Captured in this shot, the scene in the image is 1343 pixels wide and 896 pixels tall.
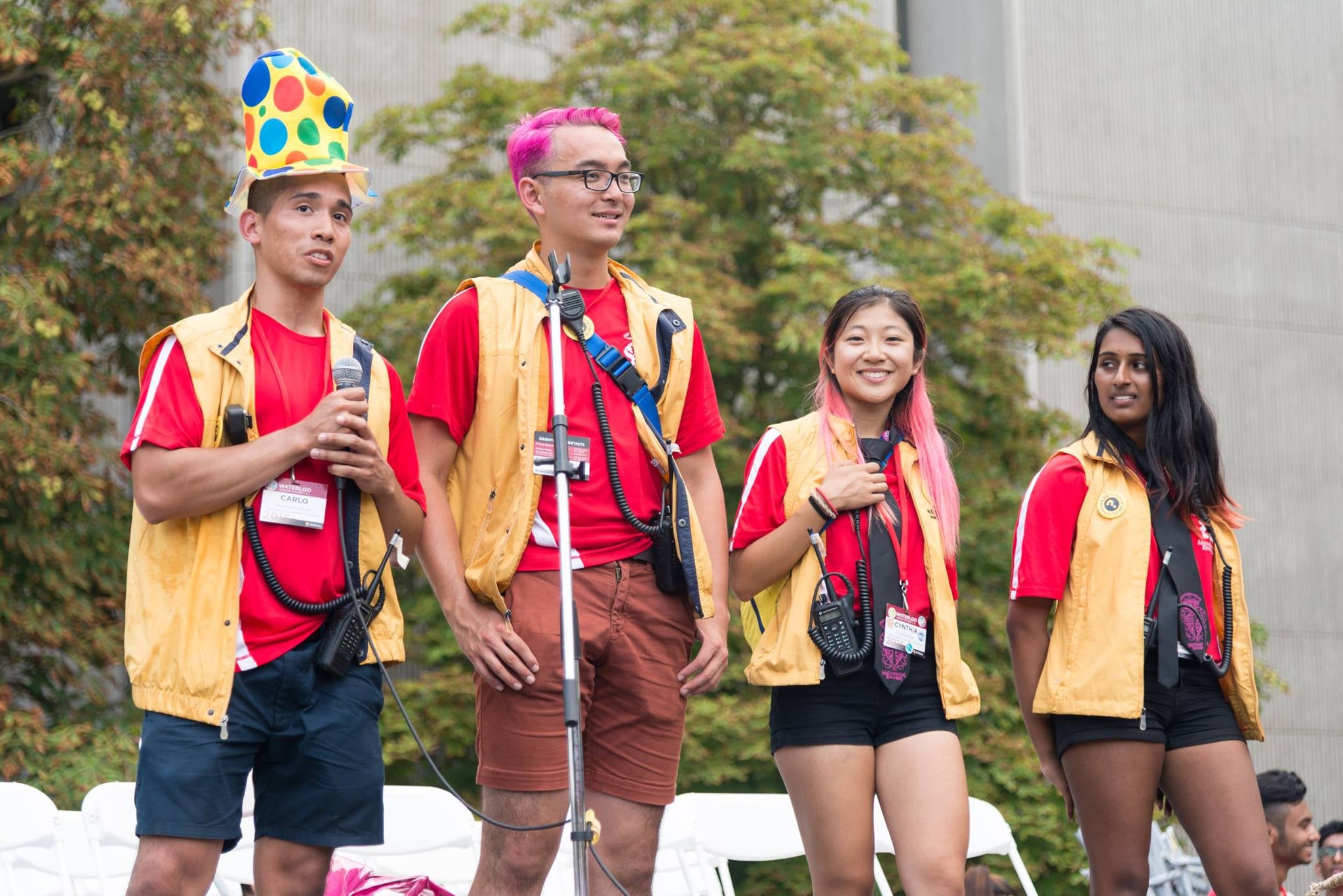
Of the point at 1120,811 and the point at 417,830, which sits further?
the point at 417,830

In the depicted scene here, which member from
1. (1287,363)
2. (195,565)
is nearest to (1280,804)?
(195,565)

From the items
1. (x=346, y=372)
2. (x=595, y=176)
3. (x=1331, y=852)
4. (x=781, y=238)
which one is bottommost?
(x=1331, y=852)

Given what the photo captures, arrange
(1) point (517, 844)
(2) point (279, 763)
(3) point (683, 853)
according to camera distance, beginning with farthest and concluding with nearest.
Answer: (3) point (683, 853), (1) point (517, 844), (2) point (279, 763)

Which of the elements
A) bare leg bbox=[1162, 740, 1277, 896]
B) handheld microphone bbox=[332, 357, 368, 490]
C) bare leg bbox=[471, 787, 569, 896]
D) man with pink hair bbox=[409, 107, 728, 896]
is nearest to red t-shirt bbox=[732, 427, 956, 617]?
man with pink hair bbox=[409, 107, 728, 896]

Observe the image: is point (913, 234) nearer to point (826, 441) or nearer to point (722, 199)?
point (722, 199)

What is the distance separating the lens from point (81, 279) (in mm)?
9664

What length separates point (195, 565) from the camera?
3594mm

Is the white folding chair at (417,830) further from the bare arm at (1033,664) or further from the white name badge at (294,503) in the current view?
the white name badge at (294,503)

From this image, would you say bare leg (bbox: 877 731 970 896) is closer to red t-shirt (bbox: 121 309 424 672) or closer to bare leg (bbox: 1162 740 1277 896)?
bare leg (bbox: 1162 740 1277 896)

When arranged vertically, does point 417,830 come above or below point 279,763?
below

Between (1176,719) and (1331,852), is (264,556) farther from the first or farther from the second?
(1331,852)

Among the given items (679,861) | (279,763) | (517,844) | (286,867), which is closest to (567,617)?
(517,844)

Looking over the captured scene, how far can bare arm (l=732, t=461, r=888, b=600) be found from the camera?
440cm

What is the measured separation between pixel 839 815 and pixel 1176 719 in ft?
3.21
